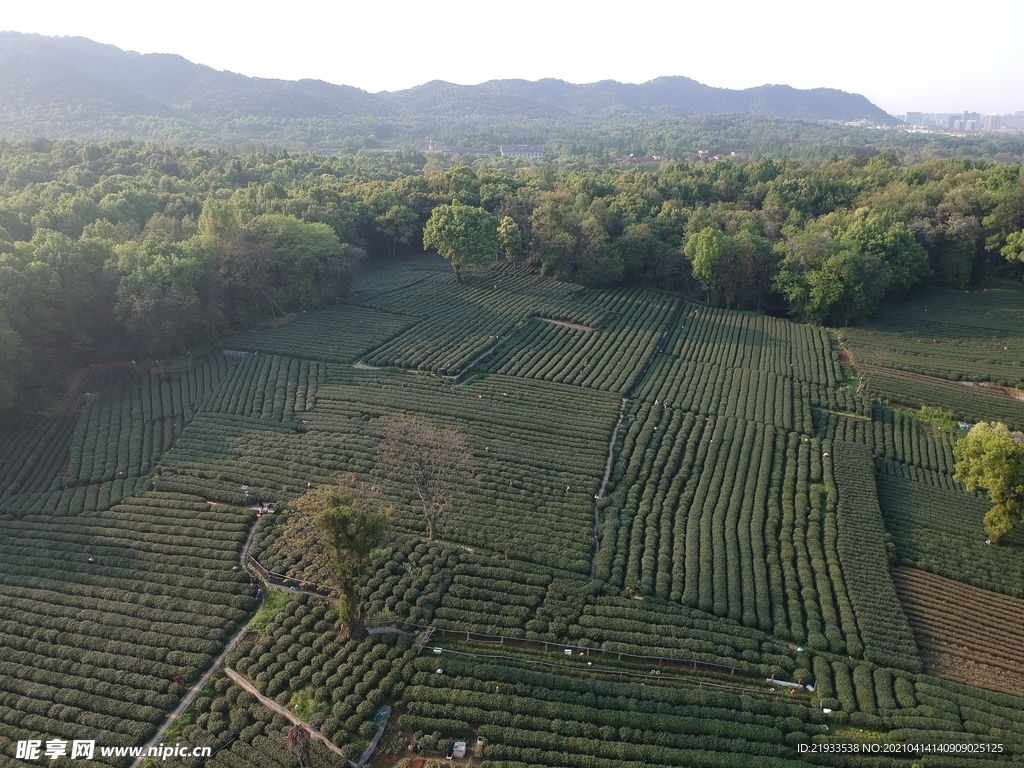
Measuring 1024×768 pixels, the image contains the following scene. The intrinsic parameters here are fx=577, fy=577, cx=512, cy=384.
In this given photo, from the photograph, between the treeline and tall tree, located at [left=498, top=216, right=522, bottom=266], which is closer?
the treeline

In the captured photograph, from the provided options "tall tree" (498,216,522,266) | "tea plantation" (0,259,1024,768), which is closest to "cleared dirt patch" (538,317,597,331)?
"tea plantation" (0,259,1024,768)

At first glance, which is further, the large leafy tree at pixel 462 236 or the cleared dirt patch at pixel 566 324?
the large leafy tree at pixel 462 236

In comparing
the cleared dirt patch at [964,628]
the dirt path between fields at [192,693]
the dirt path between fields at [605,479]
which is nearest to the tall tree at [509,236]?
the dirt path between fields at [605,479]

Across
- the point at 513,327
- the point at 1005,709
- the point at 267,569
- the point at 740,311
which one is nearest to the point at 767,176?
the point at 740,311

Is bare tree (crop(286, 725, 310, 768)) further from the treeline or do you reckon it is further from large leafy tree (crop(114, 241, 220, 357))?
large leafy tree (crop(114, 241, 220, 357))

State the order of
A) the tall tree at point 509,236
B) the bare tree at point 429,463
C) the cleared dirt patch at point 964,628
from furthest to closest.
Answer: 1. the tall tree at point 509,236
2. the bare tree at point 429,463
3. the cleared dirt patch at point 964,628

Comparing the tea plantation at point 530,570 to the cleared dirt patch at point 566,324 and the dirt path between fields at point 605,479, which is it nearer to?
the dirt path between fields at point 605,479
